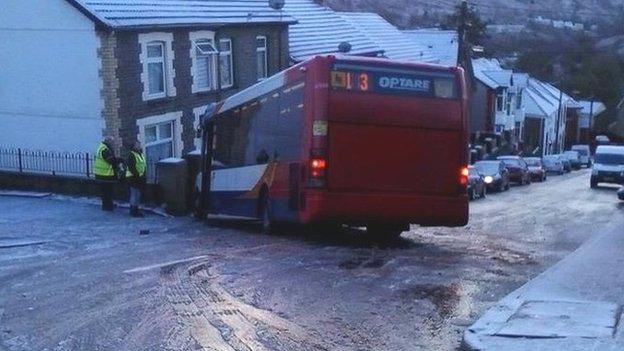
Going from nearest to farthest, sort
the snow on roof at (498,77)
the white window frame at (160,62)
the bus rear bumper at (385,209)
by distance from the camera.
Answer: the bus rear bumper at (385,209), the white window frame at (160,62), the snow on roof at (498,77)

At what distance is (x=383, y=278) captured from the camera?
454 inches

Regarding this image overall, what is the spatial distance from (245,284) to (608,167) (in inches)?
1418

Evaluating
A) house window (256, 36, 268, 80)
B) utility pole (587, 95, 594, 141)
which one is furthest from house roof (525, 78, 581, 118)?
house window (256, 36, 268, 80)

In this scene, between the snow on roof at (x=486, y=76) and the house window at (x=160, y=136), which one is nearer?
the house window at (x=160, y=136)

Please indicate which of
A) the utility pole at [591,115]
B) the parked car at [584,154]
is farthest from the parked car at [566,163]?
the utility pole at [591,115]

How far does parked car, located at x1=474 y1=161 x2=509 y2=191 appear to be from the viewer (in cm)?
4078

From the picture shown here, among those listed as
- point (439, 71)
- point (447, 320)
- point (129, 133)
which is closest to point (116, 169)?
point (129, 133)

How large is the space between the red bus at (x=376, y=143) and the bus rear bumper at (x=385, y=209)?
2 centimetres

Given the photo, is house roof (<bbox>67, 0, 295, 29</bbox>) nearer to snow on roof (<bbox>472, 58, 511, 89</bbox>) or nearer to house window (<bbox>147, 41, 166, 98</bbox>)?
house window (<bbox>147, 41, 166, 98</bbox>)

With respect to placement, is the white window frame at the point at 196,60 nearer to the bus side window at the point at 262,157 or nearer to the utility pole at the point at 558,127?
the bus side window at the point at 262,157

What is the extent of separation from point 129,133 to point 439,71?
43.6 ft

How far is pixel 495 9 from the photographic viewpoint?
434 feet

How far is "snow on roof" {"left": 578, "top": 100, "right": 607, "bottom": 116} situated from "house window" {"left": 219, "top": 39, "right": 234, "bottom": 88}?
6875 cm

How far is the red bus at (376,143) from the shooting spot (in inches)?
587
